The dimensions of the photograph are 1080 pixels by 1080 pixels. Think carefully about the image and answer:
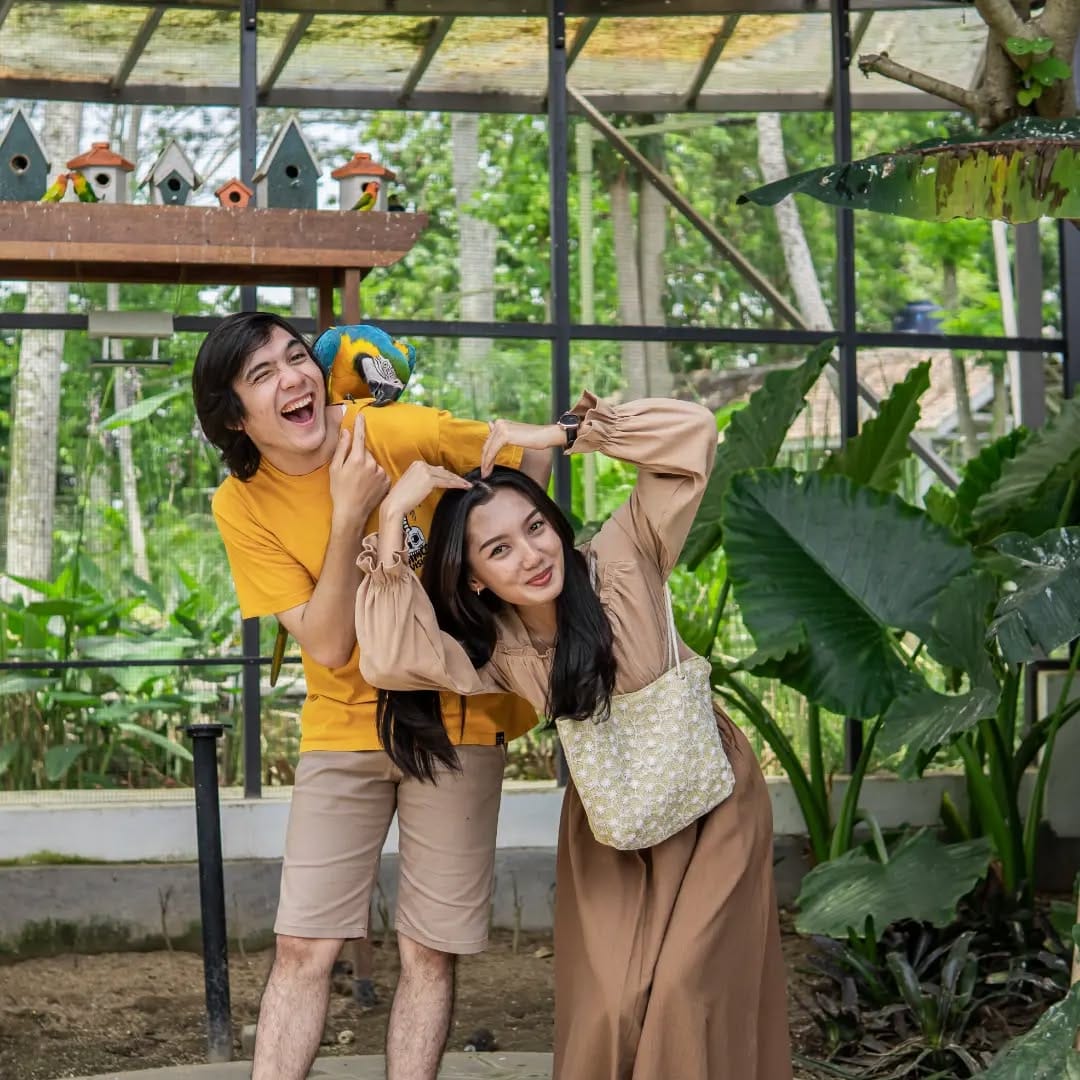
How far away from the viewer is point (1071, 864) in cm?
575

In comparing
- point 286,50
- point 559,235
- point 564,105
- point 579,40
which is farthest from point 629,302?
point 286,50

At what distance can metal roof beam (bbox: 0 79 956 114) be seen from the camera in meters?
5.59

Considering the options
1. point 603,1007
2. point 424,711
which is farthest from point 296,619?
point 603,1007

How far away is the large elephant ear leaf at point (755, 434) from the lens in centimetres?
501

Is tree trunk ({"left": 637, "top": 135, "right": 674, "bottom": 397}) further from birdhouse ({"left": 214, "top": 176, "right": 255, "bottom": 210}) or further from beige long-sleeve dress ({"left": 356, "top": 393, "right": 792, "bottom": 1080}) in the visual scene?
beige long-sleeve dress ({"left": 356, "top": 393, "right": 792, "bottom": 1080})

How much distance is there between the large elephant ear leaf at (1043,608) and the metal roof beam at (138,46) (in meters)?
3.58

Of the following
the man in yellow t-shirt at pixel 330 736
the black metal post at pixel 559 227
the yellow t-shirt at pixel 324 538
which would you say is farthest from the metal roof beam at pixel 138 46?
the yellow t-shirt at pixel 324 538

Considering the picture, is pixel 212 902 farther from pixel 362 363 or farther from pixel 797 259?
pixel 797 259

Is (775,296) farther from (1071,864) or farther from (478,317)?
(1071,864)

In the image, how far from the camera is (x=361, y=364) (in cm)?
337

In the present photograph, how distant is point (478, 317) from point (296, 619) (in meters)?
2.80

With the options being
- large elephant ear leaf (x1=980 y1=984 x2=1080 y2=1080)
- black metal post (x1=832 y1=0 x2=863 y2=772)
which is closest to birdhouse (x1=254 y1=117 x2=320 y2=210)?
black metal post (x1=832 y1=0 x2=863 y2=772)

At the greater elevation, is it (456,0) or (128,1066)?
(456,0)

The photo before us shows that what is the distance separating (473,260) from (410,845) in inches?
118
